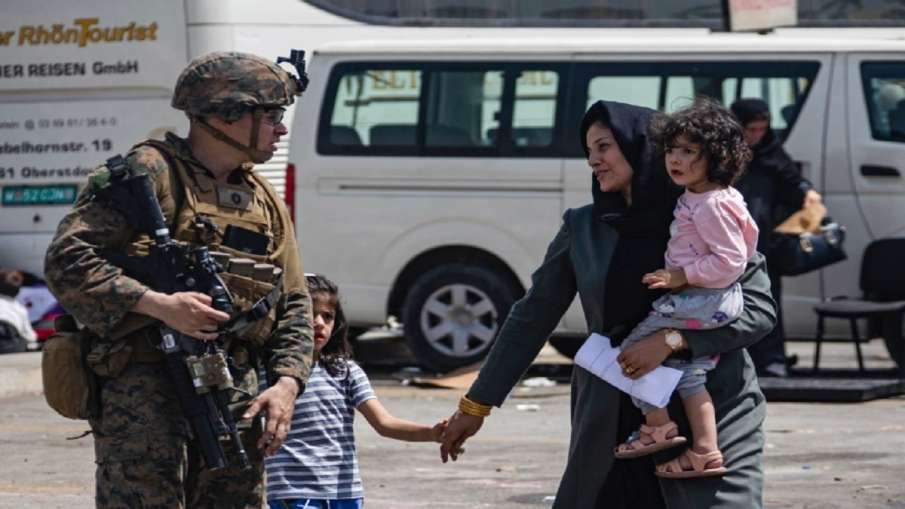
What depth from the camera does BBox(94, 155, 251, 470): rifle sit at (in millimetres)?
4441

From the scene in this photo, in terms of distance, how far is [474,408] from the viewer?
4969 millimetres

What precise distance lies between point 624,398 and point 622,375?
9 centimetres

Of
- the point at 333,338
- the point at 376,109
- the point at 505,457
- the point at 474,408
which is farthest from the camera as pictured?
the point at 376,109

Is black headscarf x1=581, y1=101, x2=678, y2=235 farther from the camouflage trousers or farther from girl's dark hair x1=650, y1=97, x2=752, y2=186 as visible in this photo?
the camouflage trousers

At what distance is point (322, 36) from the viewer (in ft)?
48.1

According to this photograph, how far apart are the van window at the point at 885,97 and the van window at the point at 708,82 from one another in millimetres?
357

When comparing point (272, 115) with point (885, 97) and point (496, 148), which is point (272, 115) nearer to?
point (496, 148)

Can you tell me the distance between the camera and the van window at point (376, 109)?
42.7 feet

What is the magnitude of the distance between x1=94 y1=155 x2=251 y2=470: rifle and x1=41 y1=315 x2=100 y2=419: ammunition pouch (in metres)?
0.19

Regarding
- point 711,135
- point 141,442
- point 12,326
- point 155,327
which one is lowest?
point 12,326

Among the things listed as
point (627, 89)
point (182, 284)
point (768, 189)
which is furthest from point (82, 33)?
point (182, 284)

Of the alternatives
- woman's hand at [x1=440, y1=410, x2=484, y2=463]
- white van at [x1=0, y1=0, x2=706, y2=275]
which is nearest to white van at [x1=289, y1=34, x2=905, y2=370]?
white van at [x1=0, y1=0, x2=706, y2=275]

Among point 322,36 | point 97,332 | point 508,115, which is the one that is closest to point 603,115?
point 97,332

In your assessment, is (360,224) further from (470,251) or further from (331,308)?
(331,308)
